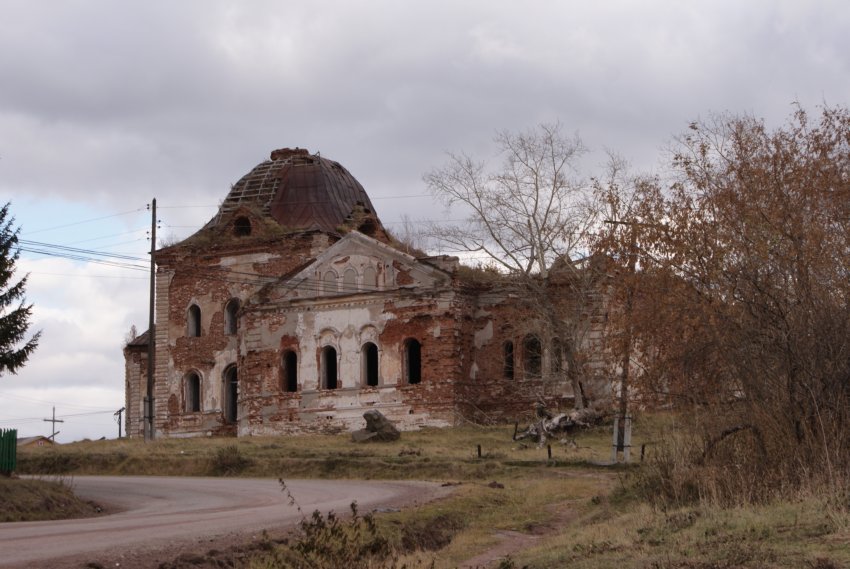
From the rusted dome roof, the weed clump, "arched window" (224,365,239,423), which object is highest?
the rusted dome roof

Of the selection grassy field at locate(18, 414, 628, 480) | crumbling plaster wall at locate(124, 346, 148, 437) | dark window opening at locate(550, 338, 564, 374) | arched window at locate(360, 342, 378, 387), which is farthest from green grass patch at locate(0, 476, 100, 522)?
crumbling plaster wall at locate(124, 346, 148, 437)

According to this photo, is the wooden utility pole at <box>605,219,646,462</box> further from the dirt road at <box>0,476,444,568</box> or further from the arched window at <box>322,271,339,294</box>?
the arched window at <box>322,271,339,294</box>

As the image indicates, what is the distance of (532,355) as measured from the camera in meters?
42.7

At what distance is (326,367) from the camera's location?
44.0 m

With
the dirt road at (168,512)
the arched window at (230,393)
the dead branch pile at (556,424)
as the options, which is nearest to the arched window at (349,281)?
the arched window at (230,393)

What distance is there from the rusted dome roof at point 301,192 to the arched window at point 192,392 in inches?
283

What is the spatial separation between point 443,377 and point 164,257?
15.3 meters

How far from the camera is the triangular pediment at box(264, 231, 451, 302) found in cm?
4225

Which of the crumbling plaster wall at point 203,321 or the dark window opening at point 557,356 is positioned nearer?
the dark window opening at point 557,356

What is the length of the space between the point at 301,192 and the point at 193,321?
716cm

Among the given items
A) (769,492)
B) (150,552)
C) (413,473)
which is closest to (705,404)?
(769,492)

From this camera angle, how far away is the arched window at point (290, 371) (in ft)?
146

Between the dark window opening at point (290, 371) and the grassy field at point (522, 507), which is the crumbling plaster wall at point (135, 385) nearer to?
the dark window opening at point (290, 371)

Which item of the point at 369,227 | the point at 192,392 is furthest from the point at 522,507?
the point at 192,392
